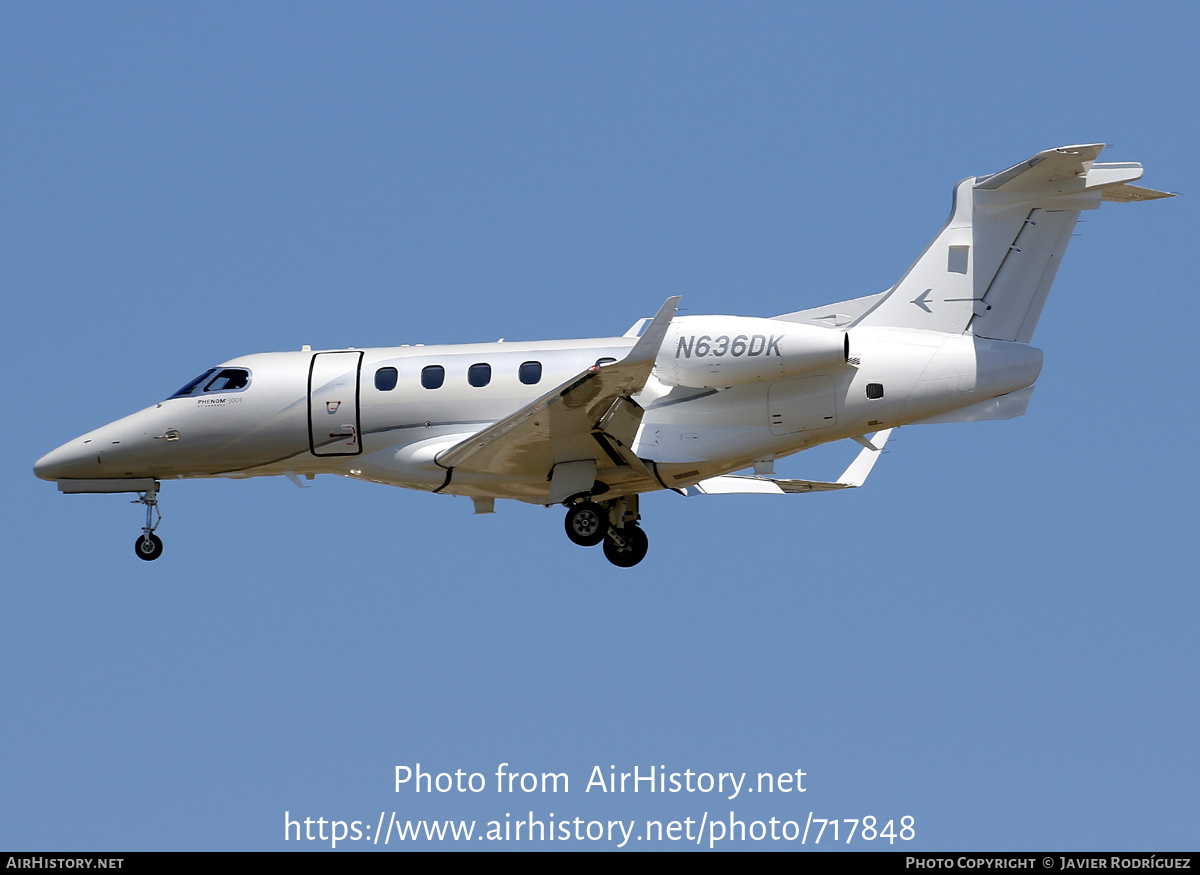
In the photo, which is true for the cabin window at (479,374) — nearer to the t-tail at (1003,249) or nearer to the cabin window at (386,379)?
the cabin window at (386,379)

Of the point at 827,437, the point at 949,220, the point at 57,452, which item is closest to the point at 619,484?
the point at 827,437

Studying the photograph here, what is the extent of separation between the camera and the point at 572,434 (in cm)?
1988

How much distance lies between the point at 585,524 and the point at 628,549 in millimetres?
1139

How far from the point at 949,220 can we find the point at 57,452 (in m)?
14.1

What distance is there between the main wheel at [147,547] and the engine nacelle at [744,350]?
8795mm

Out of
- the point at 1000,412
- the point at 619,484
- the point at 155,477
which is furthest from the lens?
the point at 155,477

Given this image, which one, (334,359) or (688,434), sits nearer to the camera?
(688,434)

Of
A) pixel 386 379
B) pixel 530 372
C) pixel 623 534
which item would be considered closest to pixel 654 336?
pixel 530 372

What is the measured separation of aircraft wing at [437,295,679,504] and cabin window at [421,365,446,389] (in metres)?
1.21

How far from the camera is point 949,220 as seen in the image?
806 inches

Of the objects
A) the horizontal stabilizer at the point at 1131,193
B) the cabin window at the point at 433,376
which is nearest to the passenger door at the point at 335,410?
the cabin window at the point at 433,376

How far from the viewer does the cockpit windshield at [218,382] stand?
22.1m

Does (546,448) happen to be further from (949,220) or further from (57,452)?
(57,452)

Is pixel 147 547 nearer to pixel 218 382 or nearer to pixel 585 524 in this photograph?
pixel 218 382
